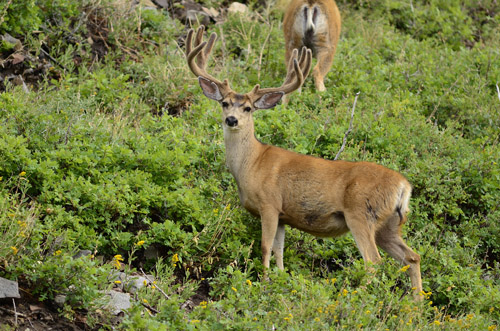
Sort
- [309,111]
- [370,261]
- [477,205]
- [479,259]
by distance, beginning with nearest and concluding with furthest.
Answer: [370,261], [479,259], [477,205], [309,111]

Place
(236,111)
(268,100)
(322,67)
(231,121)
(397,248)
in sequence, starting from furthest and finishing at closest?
1. (322,67)
2. (268,100)
3. (236,111)
4. (231,121)
5. (397,248)

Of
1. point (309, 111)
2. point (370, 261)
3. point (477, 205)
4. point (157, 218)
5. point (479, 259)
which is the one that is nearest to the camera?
point (370, 261)

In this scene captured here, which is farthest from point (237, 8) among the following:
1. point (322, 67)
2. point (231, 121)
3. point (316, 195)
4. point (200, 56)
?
point (316, 195)

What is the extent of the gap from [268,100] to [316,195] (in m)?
1.35

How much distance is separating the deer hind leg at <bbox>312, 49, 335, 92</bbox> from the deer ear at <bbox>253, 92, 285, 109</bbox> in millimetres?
3020

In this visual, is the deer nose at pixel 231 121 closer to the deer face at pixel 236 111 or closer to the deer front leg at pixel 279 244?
the deer face at pixel 236 111

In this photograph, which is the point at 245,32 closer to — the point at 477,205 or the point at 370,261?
the point at 477,205

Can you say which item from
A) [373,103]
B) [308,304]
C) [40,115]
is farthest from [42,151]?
[373,103]

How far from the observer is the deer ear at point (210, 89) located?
327 inches

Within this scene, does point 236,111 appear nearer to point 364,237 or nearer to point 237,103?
point 237,103

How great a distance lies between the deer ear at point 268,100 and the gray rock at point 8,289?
3.37 m

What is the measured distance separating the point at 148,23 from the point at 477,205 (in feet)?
19.8

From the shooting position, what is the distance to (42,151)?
789 centimetres

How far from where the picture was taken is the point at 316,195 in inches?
296
